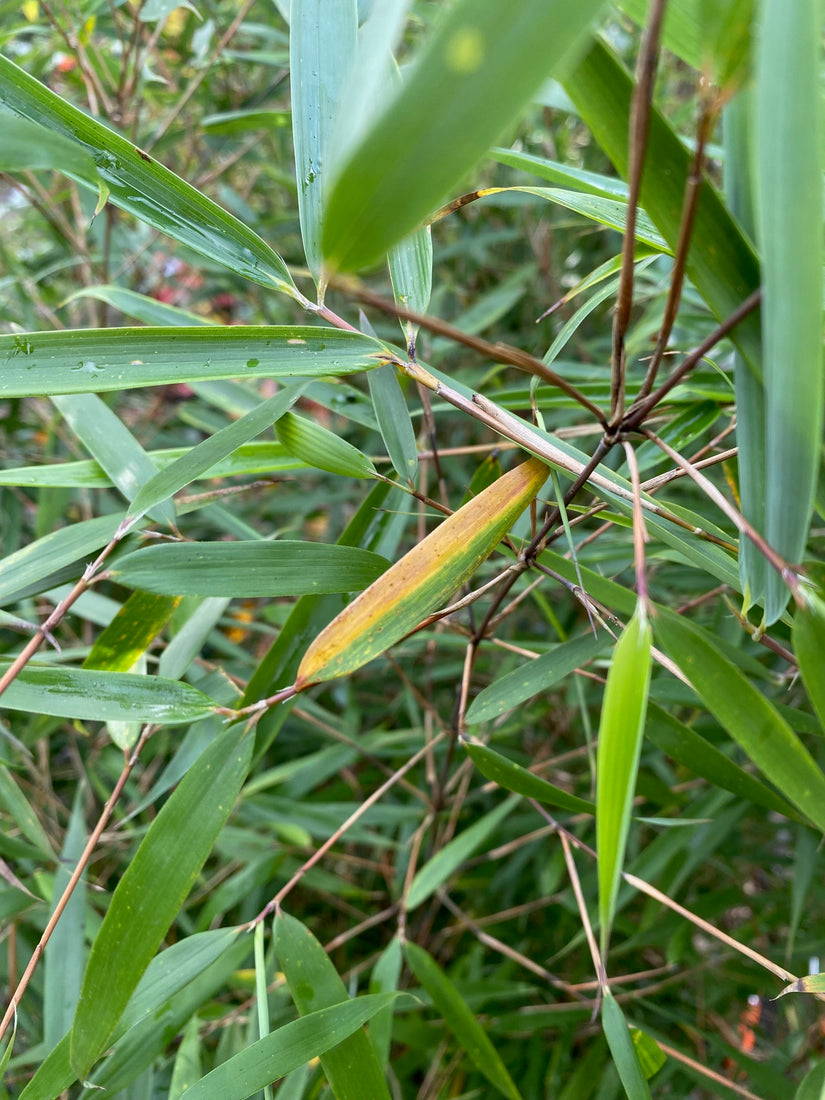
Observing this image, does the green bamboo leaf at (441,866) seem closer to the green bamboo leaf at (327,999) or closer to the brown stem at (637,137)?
the green bamboo leaf at (327,999)

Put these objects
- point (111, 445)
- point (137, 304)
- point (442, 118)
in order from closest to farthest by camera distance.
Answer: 1. point (442, 118)
2. point (111, 445)
3. point (137, 304)

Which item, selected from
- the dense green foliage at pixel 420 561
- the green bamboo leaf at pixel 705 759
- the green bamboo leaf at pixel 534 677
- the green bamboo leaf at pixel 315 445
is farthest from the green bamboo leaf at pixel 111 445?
the green bamboo leaf at pixel 705 759

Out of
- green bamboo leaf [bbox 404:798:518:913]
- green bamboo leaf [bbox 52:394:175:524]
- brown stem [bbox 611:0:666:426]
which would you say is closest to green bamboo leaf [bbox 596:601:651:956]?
brown stem [bbox 611:0:666:426]

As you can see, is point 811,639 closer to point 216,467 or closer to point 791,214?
point 791,214

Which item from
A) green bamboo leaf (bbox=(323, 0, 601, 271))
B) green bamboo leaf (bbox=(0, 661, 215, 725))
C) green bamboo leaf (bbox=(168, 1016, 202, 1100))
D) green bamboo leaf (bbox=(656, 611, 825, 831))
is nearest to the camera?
green bamboo leaf (bbox=(323, 0, 601, 271))

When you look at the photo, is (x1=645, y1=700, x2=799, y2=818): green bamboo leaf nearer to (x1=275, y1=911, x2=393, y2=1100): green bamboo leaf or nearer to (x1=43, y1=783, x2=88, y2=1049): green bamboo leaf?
(x1=275, y1=911, x2=393, y2=1100): green bamboo leaf

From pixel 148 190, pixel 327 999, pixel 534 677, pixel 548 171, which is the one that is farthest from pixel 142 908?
pixel 548 171

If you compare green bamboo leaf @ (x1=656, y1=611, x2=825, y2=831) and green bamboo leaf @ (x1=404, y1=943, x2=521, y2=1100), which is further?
green bamboo leaf @ (x1=404, y1=943, x2=521, y2=1100)
